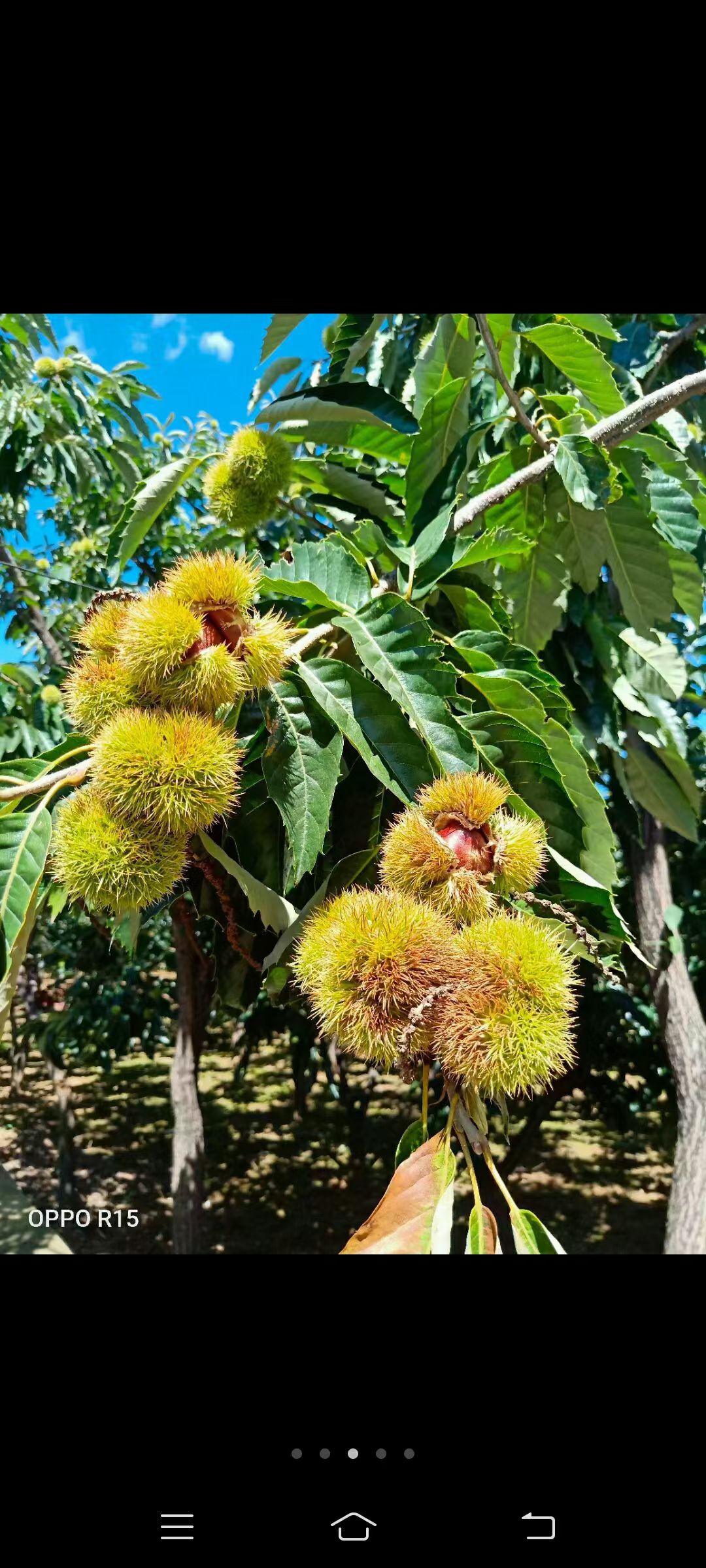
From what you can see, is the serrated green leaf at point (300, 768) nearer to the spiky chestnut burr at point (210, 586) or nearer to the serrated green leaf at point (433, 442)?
the spiky chestnut burr at point (210, 586)

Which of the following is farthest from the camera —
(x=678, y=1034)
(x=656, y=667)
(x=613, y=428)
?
(x=678, y=1034)

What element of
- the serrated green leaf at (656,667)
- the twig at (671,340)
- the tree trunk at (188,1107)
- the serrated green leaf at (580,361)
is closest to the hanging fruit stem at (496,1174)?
the serrated green leaf at (580,361)

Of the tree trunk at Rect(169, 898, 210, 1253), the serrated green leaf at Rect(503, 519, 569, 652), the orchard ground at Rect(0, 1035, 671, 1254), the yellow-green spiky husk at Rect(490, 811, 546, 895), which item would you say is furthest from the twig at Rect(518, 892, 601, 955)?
the orchard ground at Rect(0, 1035, 671, 1254)

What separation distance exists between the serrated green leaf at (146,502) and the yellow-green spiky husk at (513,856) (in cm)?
53

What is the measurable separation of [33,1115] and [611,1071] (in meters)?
3.03

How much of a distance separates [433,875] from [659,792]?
4.09 feet

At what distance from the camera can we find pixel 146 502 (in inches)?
38.8

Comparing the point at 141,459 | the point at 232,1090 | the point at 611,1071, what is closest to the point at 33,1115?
the point at 232,1090

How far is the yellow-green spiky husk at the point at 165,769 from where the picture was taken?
2.17 feet

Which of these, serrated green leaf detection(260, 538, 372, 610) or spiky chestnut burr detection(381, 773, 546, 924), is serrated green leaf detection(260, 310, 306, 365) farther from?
spiky chestnut burr detection(381, 773, 546, 924)

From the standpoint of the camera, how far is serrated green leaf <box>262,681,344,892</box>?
72 centimetres

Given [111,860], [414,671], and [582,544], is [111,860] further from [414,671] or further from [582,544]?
[582,544]
